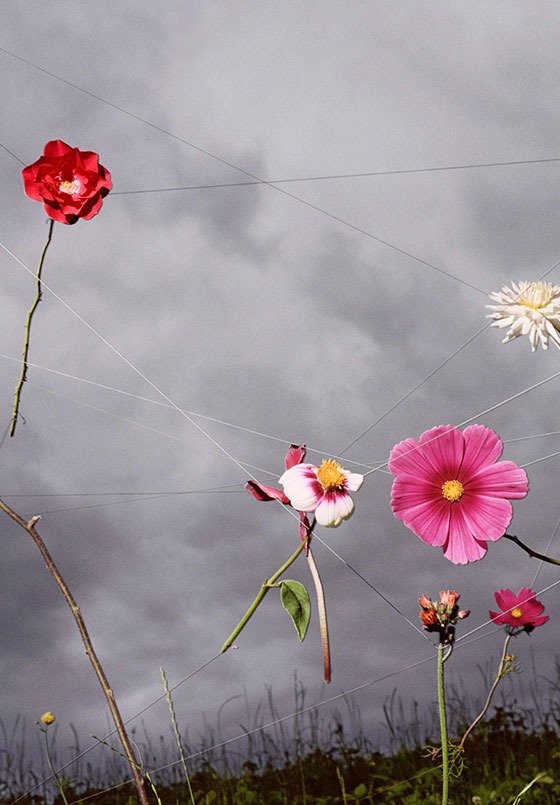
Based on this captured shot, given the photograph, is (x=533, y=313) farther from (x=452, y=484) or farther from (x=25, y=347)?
(x=25, y=347)

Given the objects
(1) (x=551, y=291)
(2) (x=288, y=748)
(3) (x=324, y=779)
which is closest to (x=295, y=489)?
(1) (x=551, y=291)

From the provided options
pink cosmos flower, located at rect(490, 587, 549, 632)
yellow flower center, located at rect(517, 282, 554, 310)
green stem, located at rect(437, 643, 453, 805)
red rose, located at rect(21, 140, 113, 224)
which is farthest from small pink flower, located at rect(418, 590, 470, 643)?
red rose, located at rect(21, 140, 113, 224)

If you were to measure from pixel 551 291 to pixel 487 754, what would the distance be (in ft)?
9.73

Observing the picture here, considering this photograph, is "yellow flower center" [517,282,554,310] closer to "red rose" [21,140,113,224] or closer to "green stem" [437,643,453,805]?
"green stem" [437,643,453,805]

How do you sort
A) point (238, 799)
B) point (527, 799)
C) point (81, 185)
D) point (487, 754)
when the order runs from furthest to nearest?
1. point (487, 754)
2. point (238, 799)
3. point (527, 799)
4. point (81, 185)

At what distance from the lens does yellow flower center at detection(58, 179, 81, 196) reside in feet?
4.17

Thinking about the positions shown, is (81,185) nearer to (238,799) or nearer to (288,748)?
(238,799)

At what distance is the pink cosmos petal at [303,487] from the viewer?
88 centimetres

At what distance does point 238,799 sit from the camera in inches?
115

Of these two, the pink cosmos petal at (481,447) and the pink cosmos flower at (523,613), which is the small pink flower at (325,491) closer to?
the pink cosmos petal at (481,447)

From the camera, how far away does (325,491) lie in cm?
89

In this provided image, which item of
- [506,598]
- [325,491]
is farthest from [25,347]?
[506,598]

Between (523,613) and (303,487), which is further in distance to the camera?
(523,613)

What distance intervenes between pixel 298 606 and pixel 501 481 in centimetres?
27
